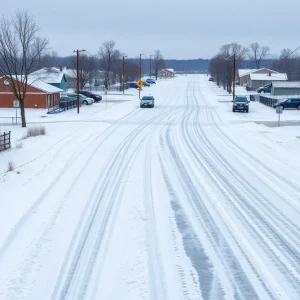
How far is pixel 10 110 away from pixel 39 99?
10.8ft

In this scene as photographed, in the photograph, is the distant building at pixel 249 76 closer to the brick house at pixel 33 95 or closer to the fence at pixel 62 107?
the fence at pixel 62 107

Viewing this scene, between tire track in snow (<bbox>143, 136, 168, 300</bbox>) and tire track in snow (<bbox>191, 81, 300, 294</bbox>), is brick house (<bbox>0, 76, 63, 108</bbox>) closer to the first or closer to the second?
tire track in snow (<bbox>191, 81, 300, 294</bbox>)

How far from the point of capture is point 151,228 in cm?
1312

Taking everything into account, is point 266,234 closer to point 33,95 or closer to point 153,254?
point 153,254

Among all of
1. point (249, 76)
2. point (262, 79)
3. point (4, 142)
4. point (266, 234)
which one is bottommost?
point (4, 142)

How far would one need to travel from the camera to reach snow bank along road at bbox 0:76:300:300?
9.58 m

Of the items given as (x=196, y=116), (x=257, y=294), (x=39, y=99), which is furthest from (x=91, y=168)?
(x=39, y=99)

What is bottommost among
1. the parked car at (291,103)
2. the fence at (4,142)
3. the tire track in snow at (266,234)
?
the fence at (4,142)

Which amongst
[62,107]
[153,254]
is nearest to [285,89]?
[62,107]

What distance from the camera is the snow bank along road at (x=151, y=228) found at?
31.4ft

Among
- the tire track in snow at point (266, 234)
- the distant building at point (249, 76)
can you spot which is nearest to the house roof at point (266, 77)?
the distant building at point (249, 76)

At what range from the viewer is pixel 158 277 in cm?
993

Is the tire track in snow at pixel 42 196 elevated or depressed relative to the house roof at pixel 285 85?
depressed

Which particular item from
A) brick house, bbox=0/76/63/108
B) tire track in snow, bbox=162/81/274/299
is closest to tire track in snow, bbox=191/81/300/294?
tire track in snow, bbox=162/81/274/299
